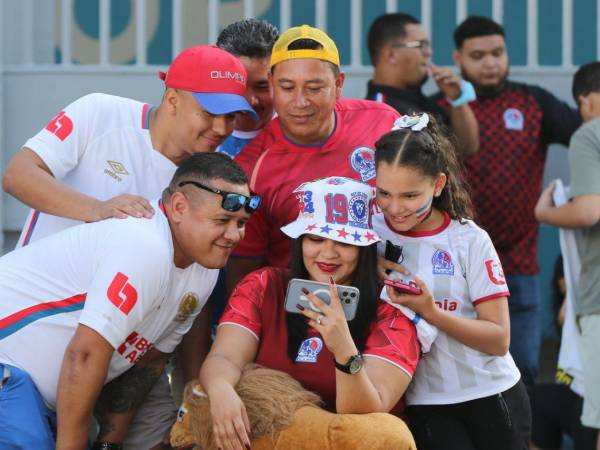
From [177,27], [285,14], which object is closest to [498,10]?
[285,14]

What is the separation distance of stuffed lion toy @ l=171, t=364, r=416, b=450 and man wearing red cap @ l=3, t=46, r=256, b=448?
76 cm

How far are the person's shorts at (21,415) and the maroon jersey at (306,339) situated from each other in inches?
26.9

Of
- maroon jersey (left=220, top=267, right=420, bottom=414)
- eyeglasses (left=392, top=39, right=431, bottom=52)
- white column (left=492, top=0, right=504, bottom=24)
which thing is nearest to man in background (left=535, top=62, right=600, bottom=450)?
eyeglasses (left=392, top=39, right=431, bottom=52)

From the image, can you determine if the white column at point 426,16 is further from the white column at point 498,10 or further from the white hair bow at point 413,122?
the white hair bow at point 413,122

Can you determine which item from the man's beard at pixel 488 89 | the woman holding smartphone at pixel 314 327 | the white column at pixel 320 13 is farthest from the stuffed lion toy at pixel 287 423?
the white column at pixel 320 13

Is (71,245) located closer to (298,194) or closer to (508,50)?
(298,194)

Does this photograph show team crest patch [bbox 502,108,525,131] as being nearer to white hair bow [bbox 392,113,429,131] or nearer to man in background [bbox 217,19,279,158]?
man in background [bbox 217,19,279,158]

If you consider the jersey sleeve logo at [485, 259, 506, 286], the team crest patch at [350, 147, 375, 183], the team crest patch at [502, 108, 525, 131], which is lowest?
the jersey sleeve logo at [485, 259, 506, 286]

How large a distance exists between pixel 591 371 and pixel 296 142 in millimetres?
1905

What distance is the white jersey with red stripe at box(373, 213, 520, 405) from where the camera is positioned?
4.05 meters

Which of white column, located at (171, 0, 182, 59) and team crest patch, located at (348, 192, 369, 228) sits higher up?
white column, located at (171, 0, 182, 59)

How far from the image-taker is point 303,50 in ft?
14.6

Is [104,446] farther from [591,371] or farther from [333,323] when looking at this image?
[591,371]

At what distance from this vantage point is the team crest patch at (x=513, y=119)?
20.2 ft
